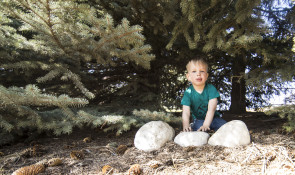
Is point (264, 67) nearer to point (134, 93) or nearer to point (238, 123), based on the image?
point (238, 123)

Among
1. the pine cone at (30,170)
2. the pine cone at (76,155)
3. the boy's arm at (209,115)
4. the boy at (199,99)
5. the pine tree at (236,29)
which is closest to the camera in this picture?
the pine cone at (30,170)

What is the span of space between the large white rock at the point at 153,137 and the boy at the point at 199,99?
0.50 meters

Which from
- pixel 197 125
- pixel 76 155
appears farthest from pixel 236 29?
pixel 76 155

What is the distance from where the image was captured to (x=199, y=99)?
125 inches

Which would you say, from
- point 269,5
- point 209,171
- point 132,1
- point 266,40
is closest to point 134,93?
point 132,1

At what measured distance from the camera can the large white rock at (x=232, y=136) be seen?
2.15 metres

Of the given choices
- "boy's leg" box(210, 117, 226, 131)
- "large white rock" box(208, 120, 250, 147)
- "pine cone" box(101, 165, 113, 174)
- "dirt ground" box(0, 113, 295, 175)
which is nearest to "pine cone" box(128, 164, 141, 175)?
"dirt ground" box(0, 113, 295, 175)

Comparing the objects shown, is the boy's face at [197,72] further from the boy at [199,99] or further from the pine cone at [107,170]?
the pine cone at [107,170]

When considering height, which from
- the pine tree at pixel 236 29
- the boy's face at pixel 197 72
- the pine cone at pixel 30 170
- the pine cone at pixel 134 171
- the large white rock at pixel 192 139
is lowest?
the pine cone at pixel 30 170

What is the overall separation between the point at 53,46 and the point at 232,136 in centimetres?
255

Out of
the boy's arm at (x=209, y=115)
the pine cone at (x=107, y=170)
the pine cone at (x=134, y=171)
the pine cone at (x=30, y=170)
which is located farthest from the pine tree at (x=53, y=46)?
the boy's arm at (x=209, y=115)

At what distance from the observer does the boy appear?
116 inches

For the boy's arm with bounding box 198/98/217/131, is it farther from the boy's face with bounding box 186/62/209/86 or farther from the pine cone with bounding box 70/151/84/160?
the pine cone with bounding box 70/151/84/160

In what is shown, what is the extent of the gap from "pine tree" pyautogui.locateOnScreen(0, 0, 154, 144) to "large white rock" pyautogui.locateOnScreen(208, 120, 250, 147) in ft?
4.77
